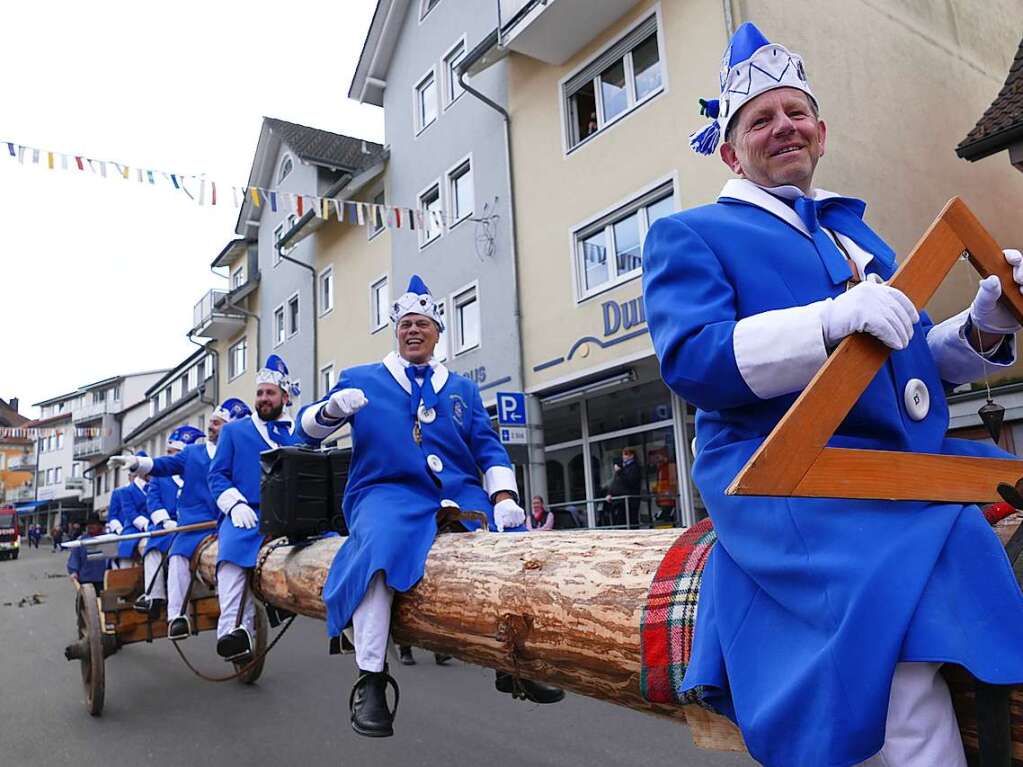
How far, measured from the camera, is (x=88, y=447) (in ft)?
193

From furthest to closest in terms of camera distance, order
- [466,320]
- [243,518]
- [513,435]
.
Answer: [466,320], [513,435], [243,518]

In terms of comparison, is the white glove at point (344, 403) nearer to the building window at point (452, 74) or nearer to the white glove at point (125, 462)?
the white glove at point (125, 462)

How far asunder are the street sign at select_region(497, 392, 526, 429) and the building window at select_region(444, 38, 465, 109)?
676cm

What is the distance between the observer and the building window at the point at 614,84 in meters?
11.7

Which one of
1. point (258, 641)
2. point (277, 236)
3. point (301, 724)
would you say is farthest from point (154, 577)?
point (277, 236)

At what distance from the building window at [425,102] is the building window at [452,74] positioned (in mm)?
442

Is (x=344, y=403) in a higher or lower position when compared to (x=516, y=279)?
lower

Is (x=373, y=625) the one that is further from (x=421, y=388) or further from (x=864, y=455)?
(x=864, y=455)

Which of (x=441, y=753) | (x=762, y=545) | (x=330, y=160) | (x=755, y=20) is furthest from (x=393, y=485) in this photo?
(x=330, y=160)

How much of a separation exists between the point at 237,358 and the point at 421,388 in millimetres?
26603

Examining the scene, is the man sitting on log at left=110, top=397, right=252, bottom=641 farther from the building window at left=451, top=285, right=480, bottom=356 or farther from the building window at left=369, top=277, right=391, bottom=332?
the building window at left=369, top=277, right=391, bottom=332

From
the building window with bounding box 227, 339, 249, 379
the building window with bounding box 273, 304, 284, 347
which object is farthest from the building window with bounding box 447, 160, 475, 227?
the building window with bounding box 227, 339, 249, 379

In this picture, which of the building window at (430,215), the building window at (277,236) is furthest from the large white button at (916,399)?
the building window at (277,236)

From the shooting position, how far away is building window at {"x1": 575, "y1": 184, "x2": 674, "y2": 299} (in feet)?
37.7
